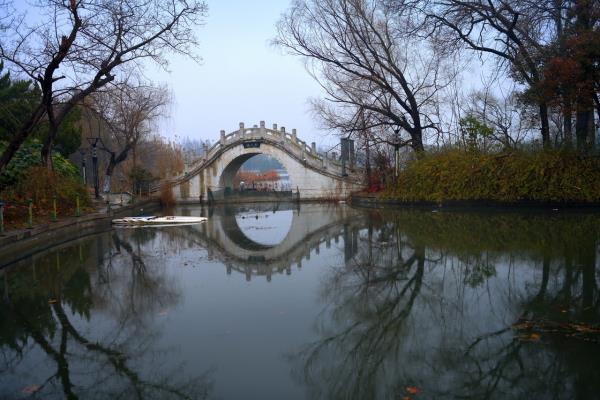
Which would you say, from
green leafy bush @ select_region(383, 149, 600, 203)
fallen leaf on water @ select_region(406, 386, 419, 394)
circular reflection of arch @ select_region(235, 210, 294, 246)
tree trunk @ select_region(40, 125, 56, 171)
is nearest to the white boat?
circular reflection of arch @ select_region(235, 210, 294, 246)

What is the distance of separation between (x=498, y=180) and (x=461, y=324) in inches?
580

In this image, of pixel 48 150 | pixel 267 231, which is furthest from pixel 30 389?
pixel 48 150

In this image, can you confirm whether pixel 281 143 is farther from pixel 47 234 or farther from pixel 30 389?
pixel 30 389

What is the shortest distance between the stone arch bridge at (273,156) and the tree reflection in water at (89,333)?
22.7 m

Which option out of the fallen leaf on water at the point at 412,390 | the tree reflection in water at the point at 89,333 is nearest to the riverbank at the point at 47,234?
the tree reflection in water at the point at 89,333

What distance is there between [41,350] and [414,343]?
3489 millimetres

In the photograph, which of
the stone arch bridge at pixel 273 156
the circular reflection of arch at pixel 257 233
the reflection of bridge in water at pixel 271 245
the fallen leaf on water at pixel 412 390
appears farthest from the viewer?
the stone arch bridge at pixel 273 156

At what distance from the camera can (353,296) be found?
21.9 feet

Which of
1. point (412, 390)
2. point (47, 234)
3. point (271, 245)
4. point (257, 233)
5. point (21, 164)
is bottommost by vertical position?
point (412, 390)

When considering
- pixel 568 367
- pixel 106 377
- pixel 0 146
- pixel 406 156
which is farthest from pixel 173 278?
pixel 406 156

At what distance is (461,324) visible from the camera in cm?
525

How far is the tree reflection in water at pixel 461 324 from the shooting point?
3.97 m

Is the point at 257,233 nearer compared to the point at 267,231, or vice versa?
the point at 257,233

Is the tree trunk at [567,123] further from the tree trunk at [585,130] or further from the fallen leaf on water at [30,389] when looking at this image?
the fallen leaf on water at [30,389]
